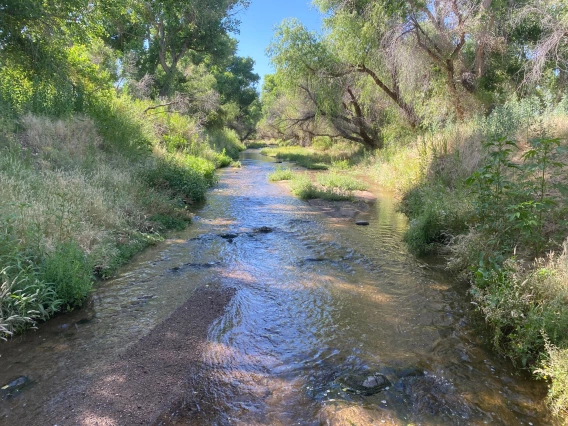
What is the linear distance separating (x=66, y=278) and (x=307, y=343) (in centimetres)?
341

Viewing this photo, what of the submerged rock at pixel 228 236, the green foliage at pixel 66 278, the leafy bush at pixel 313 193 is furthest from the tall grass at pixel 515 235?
the green foliage at pixel 66 278

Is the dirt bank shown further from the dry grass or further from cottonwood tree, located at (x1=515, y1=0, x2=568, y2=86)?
cottonwood tree, located at (x1=515, y1=0, x2=568, y2=86)

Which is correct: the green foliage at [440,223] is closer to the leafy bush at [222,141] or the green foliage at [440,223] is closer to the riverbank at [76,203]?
the riverbank at [76,203]

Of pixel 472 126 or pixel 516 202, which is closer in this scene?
pixel 516 202

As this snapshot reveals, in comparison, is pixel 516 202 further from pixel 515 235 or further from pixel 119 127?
pixel 119 127

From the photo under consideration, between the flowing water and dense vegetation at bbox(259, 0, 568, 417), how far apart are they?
58 cm

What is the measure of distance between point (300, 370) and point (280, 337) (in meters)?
0.71

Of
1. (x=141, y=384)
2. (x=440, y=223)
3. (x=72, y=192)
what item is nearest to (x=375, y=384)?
(x=141, y=384)

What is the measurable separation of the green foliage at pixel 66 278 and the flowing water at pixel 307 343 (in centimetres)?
25

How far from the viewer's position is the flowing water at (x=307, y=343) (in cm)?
334

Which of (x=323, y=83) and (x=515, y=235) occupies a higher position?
(x=323, y=83)

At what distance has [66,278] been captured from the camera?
4922 millimetres

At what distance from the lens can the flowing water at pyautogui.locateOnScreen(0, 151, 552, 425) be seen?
11.0 ft

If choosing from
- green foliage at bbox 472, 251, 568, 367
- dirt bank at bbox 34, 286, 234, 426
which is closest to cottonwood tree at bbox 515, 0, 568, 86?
green foliage at bbox 472, 251, 568, 367
